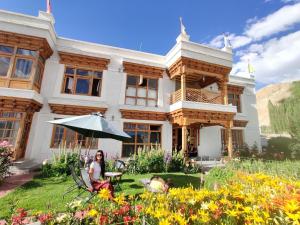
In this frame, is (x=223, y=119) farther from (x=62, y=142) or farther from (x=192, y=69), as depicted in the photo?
(x=62, y=142)

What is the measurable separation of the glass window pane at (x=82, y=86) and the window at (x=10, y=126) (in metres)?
3.63

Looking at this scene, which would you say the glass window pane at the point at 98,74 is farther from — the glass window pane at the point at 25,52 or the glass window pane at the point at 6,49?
the glass window pane at the point at 6,49

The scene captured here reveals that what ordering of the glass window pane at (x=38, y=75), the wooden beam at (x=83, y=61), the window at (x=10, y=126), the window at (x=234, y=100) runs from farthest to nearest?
the window at (x=234, y=100) < the wooden beam at (x=83, y=61) < the glass window pane at (x=38, y=75) < the window at (x=10, y=126)

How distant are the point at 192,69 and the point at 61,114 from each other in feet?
29.9

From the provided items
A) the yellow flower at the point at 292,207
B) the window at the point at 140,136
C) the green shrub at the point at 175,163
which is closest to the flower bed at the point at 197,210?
the yellow flower at the point at 292,207

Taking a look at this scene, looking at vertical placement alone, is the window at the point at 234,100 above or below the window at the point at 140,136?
above

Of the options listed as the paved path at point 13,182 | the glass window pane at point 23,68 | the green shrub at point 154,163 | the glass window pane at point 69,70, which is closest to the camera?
the paved path at point 13,182

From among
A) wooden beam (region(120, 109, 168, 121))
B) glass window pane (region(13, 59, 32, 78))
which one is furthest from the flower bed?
glass window pane (region(13, 59, 32, 78))

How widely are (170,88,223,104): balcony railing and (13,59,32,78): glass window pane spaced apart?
9.28 meters

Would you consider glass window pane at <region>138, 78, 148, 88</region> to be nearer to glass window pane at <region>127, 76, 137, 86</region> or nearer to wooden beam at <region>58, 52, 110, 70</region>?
glass window pane at <region>127, 76, 137, 86</region>

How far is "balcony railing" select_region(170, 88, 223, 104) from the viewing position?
1301 centimetres

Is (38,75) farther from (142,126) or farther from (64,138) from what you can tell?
(142,126)

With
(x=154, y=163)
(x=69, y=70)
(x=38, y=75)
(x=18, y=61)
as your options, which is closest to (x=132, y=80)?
(x=69, y=70)

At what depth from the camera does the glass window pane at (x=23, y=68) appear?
1031 centimetres
